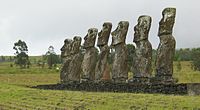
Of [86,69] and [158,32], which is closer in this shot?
[158,32]

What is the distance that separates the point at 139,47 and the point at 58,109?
8147 millimetres

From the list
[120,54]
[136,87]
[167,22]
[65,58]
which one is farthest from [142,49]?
[65,58]

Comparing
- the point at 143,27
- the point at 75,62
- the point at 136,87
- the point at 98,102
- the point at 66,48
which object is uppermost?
the point at 143,27

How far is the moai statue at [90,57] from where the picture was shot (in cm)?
2908

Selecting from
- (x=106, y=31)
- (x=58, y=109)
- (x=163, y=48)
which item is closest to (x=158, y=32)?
(x=163, y=48)

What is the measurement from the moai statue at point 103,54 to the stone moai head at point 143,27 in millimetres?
3853

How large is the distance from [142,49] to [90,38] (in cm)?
605

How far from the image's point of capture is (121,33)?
26.8 meters

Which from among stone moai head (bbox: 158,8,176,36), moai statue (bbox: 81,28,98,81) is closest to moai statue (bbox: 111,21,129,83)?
moai statue (bbox: 81,28,98,81)

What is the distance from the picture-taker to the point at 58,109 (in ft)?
60.1

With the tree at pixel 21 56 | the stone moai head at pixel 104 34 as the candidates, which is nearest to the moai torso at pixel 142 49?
the stone moai head at pixel 104 34

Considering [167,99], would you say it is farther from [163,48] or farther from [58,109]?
[163,48]

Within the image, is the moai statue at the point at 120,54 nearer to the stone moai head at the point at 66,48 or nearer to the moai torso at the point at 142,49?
the moai torso at the point at 142,49

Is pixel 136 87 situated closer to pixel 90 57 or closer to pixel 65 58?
pixel 90 57
